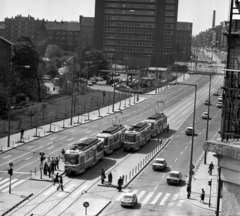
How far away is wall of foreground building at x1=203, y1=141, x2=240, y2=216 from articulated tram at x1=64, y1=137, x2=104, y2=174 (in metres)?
36.4

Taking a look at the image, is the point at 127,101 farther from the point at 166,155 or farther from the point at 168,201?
the point at 168,201

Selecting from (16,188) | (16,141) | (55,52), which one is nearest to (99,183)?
(16,188)

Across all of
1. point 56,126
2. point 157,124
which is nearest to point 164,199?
point 157,124

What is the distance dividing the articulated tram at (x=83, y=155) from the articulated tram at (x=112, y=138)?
98.0 inches

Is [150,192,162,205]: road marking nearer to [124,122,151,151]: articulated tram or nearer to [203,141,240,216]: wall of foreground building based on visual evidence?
[124,122,151,151]: articulated tram

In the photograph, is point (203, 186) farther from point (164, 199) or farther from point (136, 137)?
point (136, 137)

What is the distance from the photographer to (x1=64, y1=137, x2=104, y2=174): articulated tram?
45188mm

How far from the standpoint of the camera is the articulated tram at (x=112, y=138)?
Result: 5522 cm

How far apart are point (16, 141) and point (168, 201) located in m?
26.4

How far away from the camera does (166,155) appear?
57.9 metres

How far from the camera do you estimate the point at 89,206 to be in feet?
118

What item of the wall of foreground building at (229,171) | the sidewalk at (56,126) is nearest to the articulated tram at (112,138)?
the sidewalk at (56,126)

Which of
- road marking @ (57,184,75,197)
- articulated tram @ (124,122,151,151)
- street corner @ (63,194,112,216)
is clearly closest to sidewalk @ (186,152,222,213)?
street corner @ (63,194,112,216)

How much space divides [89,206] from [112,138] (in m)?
20.7
